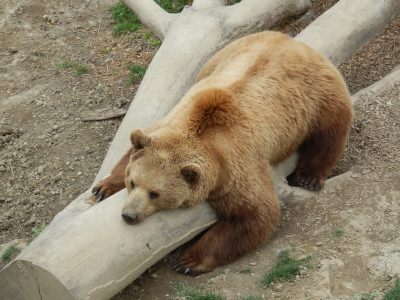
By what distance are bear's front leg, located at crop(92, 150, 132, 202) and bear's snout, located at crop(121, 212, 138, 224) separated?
894mm

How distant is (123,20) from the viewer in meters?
11.1

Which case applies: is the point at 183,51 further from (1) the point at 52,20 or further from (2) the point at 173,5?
(1) the point at 52,20

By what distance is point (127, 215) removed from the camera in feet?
18.1

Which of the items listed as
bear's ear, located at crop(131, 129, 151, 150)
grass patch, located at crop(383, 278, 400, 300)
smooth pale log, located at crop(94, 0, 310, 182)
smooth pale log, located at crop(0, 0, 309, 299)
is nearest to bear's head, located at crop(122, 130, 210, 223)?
bear's ear, located at crop(131, 129, 151, 150)

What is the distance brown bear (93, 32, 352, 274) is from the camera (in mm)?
5750

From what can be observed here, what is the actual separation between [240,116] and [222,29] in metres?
2.59

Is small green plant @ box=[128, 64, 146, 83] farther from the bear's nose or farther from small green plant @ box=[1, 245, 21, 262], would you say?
the bear's nose

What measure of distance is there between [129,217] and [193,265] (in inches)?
36.2

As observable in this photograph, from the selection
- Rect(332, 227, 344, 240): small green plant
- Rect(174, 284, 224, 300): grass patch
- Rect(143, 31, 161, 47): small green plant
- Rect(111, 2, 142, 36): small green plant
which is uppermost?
Rect(174, 284, 224, 300): grass patch

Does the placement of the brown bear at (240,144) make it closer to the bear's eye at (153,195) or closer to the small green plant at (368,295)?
the bear's eye at (153,195)

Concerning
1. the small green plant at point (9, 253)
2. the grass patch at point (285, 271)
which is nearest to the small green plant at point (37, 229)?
the small green plant at point (9, 253)

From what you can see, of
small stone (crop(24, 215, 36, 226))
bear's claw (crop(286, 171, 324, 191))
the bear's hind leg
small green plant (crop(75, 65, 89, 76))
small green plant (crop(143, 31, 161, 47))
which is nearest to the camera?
bear's claw (crop(286, 171, 324, 191))

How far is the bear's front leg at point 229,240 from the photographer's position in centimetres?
611

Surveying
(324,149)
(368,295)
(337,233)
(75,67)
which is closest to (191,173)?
(337,233)
